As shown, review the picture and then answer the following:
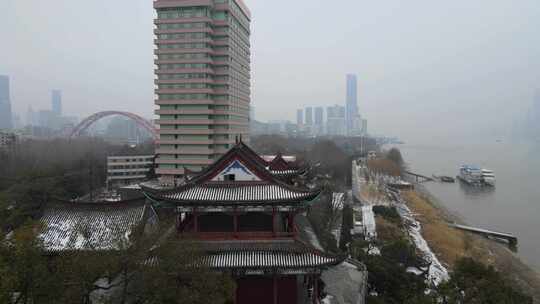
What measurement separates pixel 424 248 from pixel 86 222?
32.6m

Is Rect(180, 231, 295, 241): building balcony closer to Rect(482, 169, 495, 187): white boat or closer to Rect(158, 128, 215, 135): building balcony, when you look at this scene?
Rect(158, 128, 215, 135): building balcony

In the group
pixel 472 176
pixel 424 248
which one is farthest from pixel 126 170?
pixel 472 176

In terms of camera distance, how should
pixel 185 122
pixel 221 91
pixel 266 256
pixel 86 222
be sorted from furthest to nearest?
pixel 221 91 < pixel 185 122 < pixel 86 222 < pixel 266 256

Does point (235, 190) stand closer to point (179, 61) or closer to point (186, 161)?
point (186, 161)

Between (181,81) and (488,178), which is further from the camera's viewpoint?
(488,178)

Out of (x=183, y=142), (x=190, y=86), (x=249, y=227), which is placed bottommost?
(x=249, y=227)

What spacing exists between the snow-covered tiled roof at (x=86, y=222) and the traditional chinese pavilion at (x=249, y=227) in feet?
9.46

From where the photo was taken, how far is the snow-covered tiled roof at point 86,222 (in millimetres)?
14250

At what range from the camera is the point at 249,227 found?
14102mm

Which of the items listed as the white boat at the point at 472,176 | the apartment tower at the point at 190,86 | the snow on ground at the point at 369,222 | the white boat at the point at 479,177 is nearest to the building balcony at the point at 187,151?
the apartment tower at the point at 190,86

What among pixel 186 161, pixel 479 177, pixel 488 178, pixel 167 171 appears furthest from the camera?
pixel 479 177

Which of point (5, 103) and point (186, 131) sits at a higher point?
point (5, 103)

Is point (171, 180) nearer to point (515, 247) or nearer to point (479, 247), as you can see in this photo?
point (479, 247)

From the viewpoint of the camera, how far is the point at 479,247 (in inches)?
1469
